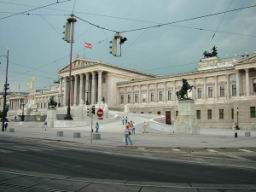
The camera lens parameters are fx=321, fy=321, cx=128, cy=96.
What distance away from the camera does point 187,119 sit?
39781 mm

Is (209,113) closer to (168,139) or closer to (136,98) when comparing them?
(136,98)

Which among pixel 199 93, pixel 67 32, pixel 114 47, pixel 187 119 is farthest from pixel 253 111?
pixel 67 32

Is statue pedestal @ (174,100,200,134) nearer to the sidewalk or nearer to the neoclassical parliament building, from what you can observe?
the sidewalk

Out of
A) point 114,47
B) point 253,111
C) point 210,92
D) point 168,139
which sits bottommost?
point 168,139

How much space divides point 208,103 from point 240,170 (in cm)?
7235

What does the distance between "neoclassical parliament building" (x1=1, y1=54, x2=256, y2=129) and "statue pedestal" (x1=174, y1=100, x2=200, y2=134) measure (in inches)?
1358

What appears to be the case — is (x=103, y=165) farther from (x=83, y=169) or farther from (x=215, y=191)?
(x=215, y=191)

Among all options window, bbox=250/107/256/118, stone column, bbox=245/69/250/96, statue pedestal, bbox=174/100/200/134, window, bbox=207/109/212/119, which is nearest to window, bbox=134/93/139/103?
window, bbox=207/109/212/119

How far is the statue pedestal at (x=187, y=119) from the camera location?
39.7 m

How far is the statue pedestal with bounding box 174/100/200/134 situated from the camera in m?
39.7

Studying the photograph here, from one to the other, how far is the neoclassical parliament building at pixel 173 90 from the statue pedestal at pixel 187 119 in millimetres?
34502

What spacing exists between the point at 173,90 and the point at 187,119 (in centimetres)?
5139

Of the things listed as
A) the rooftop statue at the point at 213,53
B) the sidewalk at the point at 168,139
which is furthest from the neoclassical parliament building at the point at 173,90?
the sidewalk at the point at 168,139

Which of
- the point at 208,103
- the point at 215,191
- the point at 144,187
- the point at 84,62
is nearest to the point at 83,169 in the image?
the point at 144,187
